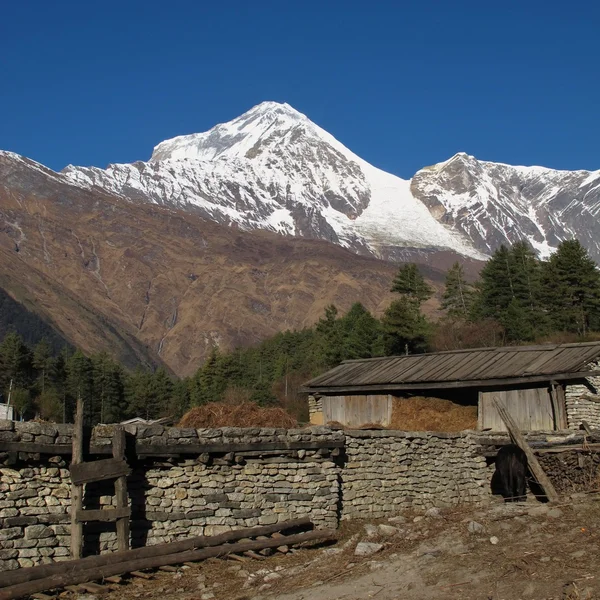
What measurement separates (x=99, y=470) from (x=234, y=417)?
→ 887cm

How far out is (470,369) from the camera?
2791 cm

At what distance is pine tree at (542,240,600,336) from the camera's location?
218ft

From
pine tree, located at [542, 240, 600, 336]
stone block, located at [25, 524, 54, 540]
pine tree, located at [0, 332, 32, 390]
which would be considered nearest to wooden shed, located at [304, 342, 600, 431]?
stone block, located at [25, 524, 54, 540]

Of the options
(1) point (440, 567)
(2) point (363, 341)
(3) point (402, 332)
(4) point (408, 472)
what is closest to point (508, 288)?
(3) point (402, 332)

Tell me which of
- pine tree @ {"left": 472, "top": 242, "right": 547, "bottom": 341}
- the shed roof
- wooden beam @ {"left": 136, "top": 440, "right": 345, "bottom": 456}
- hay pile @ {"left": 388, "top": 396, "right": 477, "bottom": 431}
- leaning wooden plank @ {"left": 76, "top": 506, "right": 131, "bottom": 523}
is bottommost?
leaning wooden plank @ {"left": 76, "top": 506, "right": 131, "bottom": 523}

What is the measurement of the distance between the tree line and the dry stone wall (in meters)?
37.7

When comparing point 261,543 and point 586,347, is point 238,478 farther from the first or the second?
point 586,347

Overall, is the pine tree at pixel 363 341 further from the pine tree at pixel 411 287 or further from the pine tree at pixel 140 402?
the pine tree at pixel 140 402

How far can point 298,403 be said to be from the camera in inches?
2675

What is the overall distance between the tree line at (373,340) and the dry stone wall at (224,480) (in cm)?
3770

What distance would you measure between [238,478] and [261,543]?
1.37 metres

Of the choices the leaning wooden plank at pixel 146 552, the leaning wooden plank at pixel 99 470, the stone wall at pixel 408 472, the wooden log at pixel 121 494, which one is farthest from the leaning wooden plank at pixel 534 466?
the leaning wooden plank at pixel 99 470

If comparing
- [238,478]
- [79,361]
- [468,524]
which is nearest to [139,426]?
[238,478]

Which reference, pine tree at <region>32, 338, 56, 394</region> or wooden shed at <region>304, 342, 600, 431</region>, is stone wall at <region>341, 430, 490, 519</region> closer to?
wooden shed at <region>304, 342, 600, 431</region>
